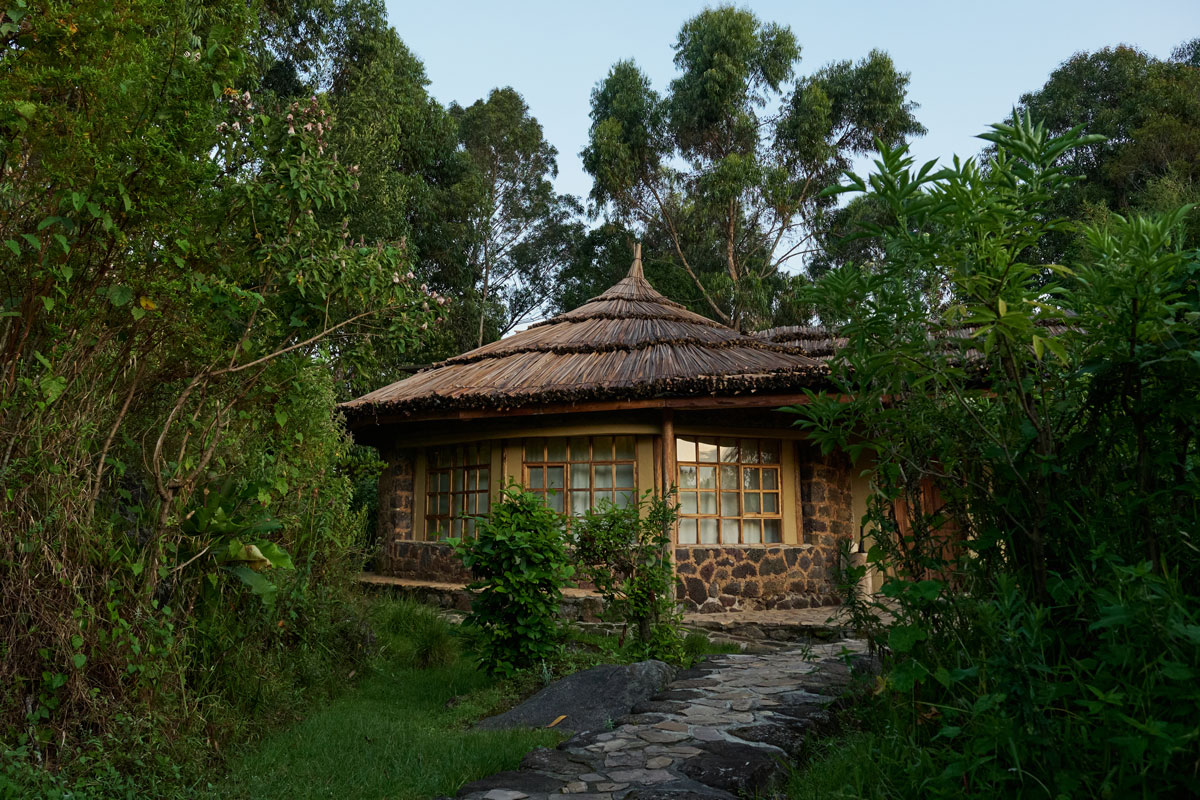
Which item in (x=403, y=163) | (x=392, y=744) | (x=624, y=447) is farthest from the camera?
(x=403, y=163)

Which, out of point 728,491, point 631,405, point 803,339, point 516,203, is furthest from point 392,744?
point 516,203

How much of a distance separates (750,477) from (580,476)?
1941 mm

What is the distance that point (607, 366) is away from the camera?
9539 mm

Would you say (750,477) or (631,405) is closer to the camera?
(631,405)

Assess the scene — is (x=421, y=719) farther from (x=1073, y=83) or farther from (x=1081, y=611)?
(x=1073, y=83)

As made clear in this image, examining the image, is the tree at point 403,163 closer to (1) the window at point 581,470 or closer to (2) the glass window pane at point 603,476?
(1) the window at point 581,470

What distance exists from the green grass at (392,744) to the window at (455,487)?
380 cm

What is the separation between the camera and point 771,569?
364 inches

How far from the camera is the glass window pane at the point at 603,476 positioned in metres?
9.26

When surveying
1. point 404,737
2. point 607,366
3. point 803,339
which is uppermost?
point 803,339

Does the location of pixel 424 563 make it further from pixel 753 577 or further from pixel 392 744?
pixel 392 744

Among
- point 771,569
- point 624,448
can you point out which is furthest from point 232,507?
point 771,569

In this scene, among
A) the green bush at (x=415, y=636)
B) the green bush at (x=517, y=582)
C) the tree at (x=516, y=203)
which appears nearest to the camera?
the green bush at (x=517, y=582)

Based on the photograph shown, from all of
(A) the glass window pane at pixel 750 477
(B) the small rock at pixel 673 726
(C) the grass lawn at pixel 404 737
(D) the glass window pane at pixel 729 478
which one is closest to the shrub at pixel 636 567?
(C) the grass lawn at pixel 404 737
